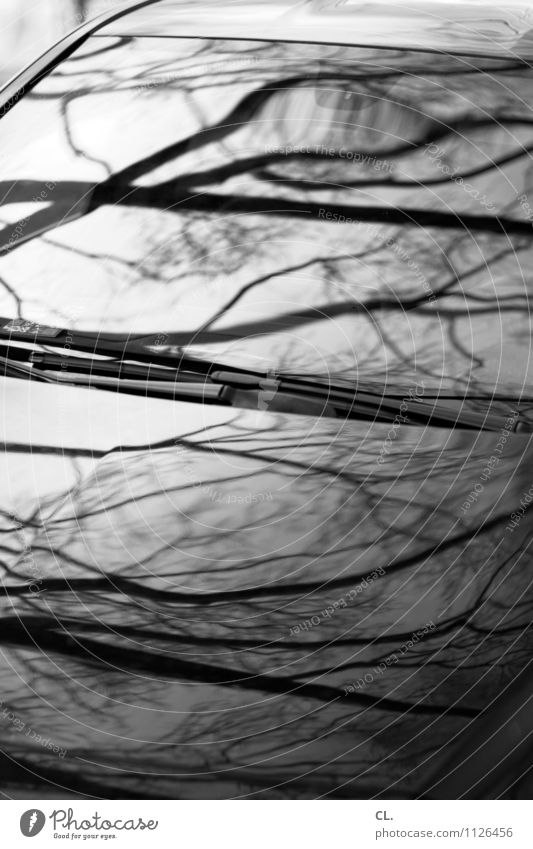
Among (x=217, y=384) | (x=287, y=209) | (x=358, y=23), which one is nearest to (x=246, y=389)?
(x=217, y=384)

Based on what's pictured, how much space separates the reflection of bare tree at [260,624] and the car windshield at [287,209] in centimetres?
7

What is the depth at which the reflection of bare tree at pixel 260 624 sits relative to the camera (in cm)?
53

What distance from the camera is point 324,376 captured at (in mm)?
549

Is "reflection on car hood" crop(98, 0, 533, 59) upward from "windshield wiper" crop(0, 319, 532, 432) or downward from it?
upward

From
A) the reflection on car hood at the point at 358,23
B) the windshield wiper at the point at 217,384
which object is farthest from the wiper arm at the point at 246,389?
the reflection on car hood at the point at 358,23

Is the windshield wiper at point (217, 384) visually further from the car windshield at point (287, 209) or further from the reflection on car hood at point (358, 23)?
the reflection on car hood at point (358, 23)

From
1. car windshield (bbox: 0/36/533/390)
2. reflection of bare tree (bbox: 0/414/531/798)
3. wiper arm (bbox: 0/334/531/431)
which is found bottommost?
reflection of bare tree (bbox: 0/414/531/798)

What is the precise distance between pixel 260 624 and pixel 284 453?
0.11 metres

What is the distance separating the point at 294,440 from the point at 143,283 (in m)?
0.15

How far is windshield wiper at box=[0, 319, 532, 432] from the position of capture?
1.77 ft

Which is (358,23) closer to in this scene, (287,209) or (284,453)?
(287,209)

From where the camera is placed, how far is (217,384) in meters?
0.56

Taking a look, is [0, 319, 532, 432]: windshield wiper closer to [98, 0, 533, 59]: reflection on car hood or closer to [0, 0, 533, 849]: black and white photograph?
[0, 0, 533, 849]: black and white photograph

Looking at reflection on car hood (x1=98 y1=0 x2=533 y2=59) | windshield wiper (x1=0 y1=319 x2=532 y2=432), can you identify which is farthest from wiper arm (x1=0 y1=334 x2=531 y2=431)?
reflection on car hood (x1=98 y1=0 x2=533 y2=59)
